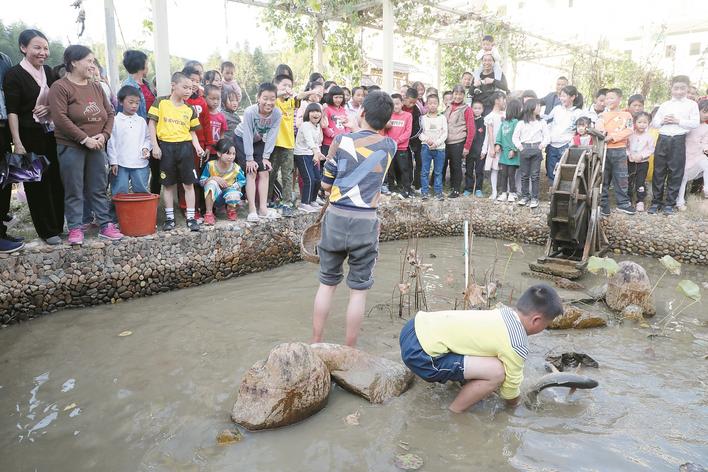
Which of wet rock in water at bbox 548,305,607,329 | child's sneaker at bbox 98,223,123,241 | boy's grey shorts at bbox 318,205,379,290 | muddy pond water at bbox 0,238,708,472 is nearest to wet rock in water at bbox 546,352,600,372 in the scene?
muddy pond water at bbox 0,238,708,472

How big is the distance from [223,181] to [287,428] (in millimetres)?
4000

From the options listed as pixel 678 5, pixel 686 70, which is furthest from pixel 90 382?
pixel 678 5

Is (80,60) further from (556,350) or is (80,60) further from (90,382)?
(556,350)

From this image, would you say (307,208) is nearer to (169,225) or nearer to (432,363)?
(169,225)

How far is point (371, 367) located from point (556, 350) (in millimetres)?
1832

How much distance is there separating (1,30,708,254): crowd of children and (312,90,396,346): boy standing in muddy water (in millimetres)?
2851

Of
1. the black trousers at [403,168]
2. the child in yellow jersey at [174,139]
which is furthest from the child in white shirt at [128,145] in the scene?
the black trousers at [403,168]

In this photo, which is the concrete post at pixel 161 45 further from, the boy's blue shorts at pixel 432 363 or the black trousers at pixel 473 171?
the black trousers at pixel 473 171

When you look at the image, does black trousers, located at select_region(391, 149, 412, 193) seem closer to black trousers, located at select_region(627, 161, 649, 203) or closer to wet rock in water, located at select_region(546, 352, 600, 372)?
black trousers, located at select_region(627, 161, 649, 203)

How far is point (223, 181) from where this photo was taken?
6.25 meters

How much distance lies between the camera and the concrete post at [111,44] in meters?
7.11

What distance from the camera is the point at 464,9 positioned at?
11.9 meters

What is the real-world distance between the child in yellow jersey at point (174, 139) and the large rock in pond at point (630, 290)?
476cm

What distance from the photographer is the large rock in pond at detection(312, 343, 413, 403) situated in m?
3.20
